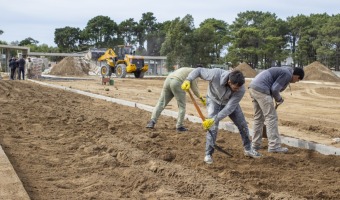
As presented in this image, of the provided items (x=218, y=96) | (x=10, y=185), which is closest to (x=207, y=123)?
(x=218, y=96)

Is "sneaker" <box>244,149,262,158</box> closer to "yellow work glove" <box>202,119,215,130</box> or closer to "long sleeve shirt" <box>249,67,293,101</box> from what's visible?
"long sleeve shirt" <box>249,67,293,101</box>

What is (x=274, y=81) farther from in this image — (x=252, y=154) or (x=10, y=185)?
(x=10, y=185)

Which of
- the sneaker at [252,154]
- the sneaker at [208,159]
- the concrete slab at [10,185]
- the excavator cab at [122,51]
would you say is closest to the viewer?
the concrete slab at [10,185]

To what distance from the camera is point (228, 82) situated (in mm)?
5918

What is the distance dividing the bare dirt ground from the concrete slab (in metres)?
0.14

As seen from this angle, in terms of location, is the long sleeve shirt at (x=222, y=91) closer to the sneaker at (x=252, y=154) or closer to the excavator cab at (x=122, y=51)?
the sneaker at (x=252, y=154)

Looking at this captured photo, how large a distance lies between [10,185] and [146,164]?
1.89 metres

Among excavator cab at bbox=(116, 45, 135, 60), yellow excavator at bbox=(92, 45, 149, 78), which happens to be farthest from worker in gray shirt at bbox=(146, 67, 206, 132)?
excavator cab at bbox=(116, 45, 135, 60)

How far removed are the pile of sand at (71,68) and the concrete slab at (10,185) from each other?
37750 mm

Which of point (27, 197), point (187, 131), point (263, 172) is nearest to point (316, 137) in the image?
point (187, 131)

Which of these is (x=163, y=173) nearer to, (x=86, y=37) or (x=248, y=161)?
(x=248, y=161)

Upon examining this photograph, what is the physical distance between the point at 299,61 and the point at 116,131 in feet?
142

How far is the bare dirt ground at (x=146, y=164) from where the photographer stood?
489cm

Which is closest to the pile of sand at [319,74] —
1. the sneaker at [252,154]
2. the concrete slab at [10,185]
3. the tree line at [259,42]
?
the tree line at [259,42]
